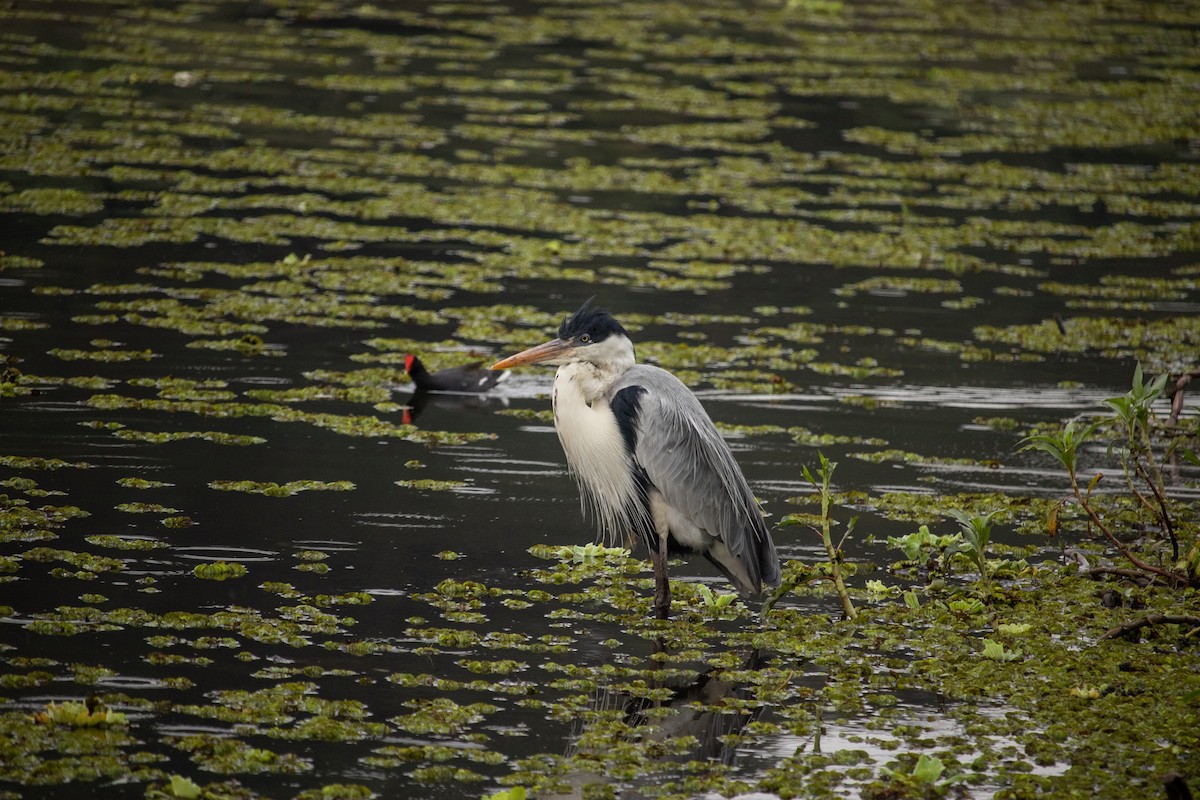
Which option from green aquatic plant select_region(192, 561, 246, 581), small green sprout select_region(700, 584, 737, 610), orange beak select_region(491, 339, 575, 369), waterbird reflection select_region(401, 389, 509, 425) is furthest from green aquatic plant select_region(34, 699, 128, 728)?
waterbird reflection select_region(401, 389, 509, 425)

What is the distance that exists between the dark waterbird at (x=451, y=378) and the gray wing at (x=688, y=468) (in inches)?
128

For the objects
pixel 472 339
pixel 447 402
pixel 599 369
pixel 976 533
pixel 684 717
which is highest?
pixel 599 369

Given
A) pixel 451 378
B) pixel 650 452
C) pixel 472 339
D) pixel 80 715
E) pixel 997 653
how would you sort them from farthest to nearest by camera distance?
pixel 472 339 → pixel 451 378 → pixel 650 452 → pixel 997 653 → pixel 80 715

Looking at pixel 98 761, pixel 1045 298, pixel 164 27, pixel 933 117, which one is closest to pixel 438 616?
pixel 98 761

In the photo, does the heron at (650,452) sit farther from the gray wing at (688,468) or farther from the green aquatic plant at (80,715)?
the green aquatic plant at (80,715)

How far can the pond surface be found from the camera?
17.9 ft

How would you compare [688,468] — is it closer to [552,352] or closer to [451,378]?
[552,352]

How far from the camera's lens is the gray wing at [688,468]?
21.7 feet

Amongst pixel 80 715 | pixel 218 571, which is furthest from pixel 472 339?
pixel 80 715

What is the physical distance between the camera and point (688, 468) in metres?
6.63

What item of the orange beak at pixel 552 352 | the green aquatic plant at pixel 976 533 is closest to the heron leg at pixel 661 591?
the orange beak at pixel 552 352

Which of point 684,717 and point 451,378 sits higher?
point 451,378

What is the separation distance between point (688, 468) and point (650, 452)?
19 cm

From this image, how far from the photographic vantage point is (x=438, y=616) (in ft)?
20.7
